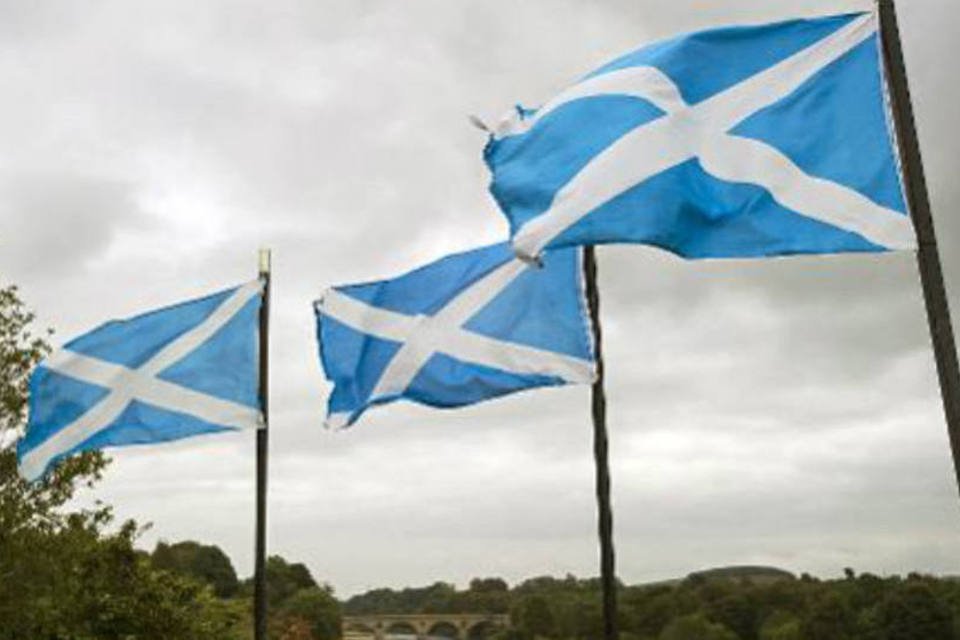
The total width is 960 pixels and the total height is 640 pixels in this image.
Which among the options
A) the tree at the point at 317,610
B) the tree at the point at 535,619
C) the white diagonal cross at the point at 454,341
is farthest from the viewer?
the tree at the point at 535,619

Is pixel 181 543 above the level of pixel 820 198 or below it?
above

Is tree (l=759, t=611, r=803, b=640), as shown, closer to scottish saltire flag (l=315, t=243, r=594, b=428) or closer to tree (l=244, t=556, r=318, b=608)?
tree (l=244, t=556, r=318, b=608)

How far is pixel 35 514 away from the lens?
26.5 metres

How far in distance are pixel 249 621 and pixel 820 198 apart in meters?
63.1

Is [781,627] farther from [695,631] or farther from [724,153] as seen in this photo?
[724,153]

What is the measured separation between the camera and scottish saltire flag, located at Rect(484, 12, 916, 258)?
8.53 meters

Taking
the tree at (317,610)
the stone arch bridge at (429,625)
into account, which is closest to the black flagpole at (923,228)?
the tree at (317,610)

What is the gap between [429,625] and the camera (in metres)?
173

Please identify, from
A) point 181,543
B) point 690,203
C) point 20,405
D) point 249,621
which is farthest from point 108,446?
point 181,543

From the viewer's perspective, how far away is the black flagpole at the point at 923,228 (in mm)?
7699

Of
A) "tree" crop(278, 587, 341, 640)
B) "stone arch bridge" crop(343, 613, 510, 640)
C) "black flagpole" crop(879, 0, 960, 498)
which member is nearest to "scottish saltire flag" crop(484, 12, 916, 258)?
"black flagpole" crop(879, 0, 960, 498)

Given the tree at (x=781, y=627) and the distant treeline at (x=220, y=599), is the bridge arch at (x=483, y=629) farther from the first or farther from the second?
the tree at (x=781, y=627)

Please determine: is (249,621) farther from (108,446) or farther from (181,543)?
(181,543)

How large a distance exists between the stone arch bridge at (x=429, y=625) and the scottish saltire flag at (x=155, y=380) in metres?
156
